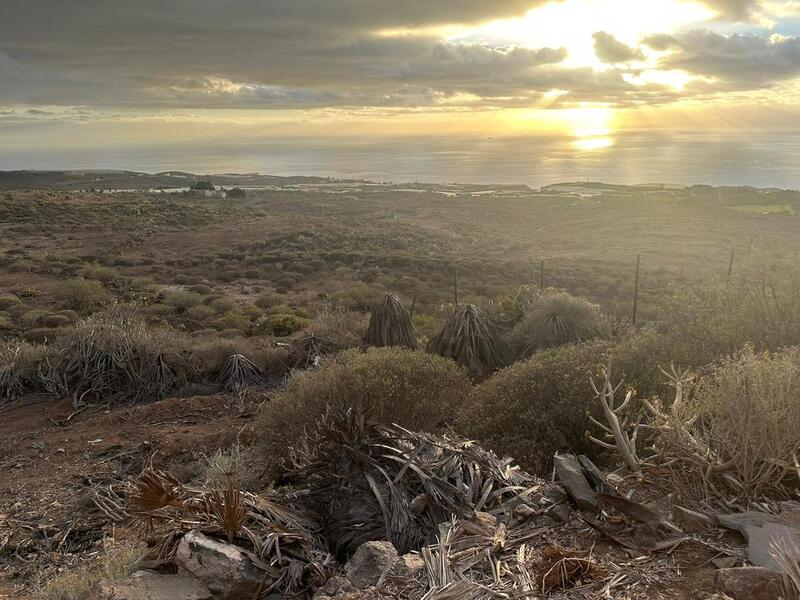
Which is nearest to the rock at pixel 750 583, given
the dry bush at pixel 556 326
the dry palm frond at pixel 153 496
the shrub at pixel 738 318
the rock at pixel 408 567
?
the rock at pixel 408 567

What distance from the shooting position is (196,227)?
2146 inches

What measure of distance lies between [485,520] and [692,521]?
1344 mm

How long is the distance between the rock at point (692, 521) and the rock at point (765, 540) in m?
0.26

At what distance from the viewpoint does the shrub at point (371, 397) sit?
7211 mm

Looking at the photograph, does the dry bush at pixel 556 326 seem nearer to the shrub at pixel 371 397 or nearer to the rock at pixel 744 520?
the shrub at pixel 371 397

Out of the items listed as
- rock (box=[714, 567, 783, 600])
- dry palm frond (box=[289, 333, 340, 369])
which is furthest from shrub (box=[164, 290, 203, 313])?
rock (box=[714, 567, 783, 600])

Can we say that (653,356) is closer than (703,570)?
No

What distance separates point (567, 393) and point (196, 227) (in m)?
51.8

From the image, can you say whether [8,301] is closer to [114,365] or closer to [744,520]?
[114,365]

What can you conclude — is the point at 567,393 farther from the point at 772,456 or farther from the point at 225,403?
the point at 225,403

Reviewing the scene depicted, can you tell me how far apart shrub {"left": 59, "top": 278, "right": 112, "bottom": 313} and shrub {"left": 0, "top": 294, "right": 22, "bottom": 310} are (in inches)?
56.8

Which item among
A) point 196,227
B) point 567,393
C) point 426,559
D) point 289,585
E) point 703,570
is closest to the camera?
point 703,570

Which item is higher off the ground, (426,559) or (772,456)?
(772,456)

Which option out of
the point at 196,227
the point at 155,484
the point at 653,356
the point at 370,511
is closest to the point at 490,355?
the point at 653,356
